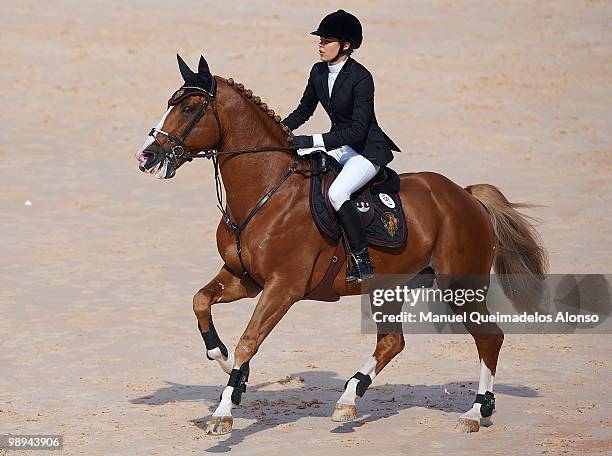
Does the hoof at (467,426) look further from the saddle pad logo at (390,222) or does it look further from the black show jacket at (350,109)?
the black show jacket at (350,109)

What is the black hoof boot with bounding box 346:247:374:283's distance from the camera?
8539 millimetres

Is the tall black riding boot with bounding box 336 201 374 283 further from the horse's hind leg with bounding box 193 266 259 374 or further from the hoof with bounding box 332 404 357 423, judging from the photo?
the hoof with bounding box 332 404 357 423

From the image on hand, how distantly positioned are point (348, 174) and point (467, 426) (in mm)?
2162

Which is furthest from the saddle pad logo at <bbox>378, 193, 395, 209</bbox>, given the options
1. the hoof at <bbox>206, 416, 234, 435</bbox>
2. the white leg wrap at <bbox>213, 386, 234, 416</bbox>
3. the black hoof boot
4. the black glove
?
the hoof at <bbox>206, 416, 234, 435</bbox>

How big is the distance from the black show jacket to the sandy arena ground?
219 centimetres

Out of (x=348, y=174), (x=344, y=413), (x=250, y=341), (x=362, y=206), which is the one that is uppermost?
(x=348, y=174)

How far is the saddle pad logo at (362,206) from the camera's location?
8.70 metres

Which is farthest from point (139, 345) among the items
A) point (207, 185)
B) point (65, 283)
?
point (207, 185)

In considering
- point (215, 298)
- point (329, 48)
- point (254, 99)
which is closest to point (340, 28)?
point (329, 48)

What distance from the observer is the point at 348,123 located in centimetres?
866

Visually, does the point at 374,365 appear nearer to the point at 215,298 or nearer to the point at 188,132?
the point at 215,298

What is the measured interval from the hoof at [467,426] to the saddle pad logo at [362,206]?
5.94 ft

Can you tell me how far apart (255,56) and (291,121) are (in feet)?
53.0


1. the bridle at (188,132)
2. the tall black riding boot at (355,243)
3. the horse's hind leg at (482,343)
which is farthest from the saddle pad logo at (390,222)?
the bridle at (188,132)
